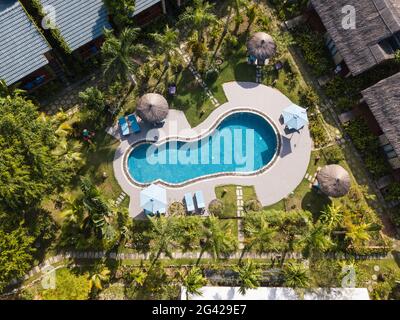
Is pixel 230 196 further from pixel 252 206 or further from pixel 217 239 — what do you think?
pixel 217 239

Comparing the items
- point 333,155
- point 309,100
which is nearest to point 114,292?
point 333,155

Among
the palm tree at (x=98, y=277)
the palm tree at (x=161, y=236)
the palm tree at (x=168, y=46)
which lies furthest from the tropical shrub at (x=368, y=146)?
the palm tree at (x=98, y=277)

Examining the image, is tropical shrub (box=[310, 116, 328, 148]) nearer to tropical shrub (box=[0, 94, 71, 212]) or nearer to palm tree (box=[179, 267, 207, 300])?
palm tree (box=[179, 267, 207, 300])

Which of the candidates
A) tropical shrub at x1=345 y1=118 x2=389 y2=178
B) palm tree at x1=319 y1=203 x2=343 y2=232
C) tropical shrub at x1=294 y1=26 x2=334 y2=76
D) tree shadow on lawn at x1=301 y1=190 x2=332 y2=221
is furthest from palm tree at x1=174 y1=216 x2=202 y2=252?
tropical shrub at x1=294 y1=26 x2=334 y2=76

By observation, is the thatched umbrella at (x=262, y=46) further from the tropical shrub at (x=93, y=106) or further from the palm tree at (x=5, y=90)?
the palm tree at (x=5, y=90)

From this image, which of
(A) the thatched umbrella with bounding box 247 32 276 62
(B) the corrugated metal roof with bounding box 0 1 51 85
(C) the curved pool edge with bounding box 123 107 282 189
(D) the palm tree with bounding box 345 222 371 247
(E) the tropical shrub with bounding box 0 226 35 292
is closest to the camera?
(E) the tropical shrub with bounding box 0 226 35 292

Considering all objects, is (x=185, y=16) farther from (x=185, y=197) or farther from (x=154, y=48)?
(x=185, y=197)

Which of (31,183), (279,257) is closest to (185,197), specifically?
(279,257)
